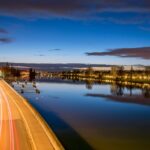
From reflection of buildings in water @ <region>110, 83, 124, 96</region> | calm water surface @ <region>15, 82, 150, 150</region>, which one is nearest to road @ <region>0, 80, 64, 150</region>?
calm water surface @ <region>15, 82, 150, 150</region>

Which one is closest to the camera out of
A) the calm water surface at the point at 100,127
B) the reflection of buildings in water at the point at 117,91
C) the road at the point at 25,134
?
the road at the point at 25,134

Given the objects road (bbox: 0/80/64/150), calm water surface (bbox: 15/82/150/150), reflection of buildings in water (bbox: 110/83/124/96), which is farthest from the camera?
reflection of buildings in water (bbox: 110/83/124/96)

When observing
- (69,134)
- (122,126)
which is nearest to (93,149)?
(69,134)

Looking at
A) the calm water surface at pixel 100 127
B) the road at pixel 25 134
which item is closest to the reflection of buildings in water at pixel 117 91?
the calm water surface at pixel 100 127

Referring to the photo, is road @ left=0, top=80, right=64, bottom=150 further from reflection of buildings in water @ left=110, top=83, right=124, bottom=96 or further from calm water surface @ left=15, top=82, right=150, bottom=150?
reflection of buildings in water @ left=110, top=83, right=124, bottom=96

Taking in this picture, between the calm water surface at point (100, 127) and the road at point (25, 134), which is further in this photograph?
the calm water surface at point (100, 127)

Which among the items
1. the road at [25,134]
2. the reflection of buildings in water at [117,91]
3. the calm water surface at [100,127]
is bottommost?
the calm water surface at [100,127]

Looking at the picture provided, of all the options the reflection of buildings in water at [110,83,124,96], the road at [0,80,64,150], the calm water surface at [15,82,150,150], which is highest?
the road at [0,80,64,150]

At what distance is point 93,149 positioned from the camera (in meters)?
31.1

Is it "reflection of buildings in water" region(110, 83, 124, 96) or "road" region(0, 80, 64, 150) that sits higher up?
"road" region(0, 80, 64, 150)

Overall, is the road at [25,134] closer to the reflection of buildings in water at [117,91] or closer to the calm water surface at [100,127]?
the calm water surface at [100,127]

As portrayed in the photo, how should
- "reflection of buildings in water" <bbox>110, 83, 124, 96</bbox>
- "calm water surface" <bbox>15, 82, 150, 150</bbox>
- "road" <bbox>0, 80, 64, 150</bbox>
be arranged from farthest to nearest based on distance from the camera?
1. "reflection of buildings in water" <bbox>110, 83, 124, 96</bbox>
2. "calm water surface" <bbox>15, 82, 150, 150</bbox>
3. "road" <bbox>0, 80, 64, 150</bbox>

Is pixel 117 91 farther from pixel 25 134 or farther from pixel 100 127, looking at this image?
pixel 25 134

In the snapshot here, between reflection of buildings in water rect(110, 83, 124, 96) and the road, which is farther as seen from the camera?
reflection of buildings in water rect(110, 83, 124, 96)
